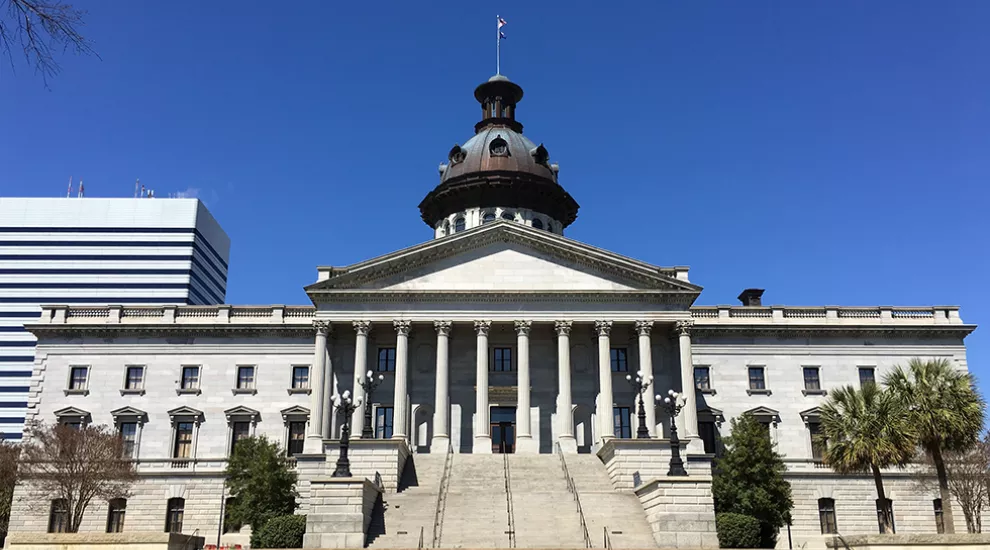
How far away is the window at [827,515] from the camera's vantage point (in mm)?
53594

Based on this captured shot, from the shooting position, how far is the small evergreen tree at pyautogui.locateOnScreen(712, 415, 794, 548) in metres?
43.1

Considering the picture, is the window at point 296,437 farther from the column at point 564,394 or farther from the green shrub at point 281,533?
the green shrub at point 281,533

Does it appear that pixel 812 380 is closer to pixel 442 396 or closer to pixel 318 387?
pixel 442 396

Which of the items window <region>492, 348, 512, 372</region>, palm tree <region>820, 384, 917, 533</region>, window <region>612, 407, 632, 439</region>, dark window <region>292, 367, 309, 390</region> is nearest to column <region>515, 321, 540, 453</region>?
window <region>492, 348, 512, 372</region>

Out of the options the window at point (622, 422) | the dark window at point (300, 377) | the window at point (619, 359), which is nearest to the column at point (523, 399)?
the window at point (622, 422)

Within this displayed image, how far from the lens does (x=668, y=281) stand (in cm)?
5312

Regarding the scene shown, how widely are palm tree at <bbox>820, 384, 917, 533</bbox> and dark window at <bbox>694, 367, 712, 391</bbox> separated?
16964mm

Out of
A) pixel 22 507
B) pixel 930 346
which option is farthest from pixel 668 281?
pixel 22 507

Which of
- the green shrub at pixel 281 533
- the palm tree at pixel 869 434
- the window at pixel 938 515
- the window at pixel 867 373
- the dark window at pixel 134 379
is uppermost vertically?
the window at pixel 867 373

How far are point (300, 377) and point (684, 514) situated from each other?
29654 mm

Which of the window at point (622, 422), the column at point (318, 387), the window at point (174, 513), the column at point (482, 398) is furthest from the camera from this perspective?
the window at point (622, 422)

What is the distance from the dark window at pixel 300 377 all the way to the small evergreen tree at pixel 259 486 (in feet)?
41.2

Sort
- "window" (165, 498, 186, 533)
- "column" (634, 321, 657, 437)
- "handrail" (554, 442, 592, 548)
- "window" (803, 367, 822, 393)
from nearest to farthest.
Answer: "handrail" (554, 442, 592, 548) → "column" (634, 321, 657, 437) → "window" (165, 498, 186, 533) → "window" (803, 367, 822, 393)

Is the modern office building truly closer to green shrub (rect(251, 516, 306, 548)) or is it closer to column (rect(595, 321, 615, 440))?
column (rect(595, 321, 615, 440))
